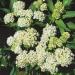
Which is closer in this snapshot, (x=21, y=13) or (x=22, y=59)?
(x=22, y=59)

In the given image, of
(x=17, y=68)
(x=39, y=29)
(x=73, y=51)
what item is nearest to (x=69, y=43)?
(x=73, y=51)

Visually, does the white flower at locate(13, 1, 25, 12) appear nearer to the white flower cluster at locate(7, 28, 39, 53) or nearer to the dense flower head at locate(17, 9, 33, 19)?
the dense flower head at locate(17, 9, 33, 19)

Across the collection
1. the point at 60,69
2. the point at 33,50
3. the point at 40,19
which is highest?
the point at 40,19

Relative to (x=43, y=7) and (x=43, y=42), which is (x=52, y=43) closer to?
(x=43, y=42)

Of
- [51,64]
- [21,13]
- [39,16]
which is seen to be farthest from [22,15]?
[51,64]

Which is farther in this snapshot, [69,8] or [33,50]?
[69,8]

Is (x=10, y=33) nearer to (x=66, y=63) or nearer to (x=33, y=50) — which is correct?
(x=33, y=50)

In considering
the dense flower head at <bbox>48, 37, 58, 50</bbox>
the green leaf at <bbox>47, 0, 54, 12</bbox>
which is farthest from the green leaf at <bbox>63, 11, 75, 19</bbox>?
the dense flower head at <bbox>48, 37, 58, 50</bbox>
